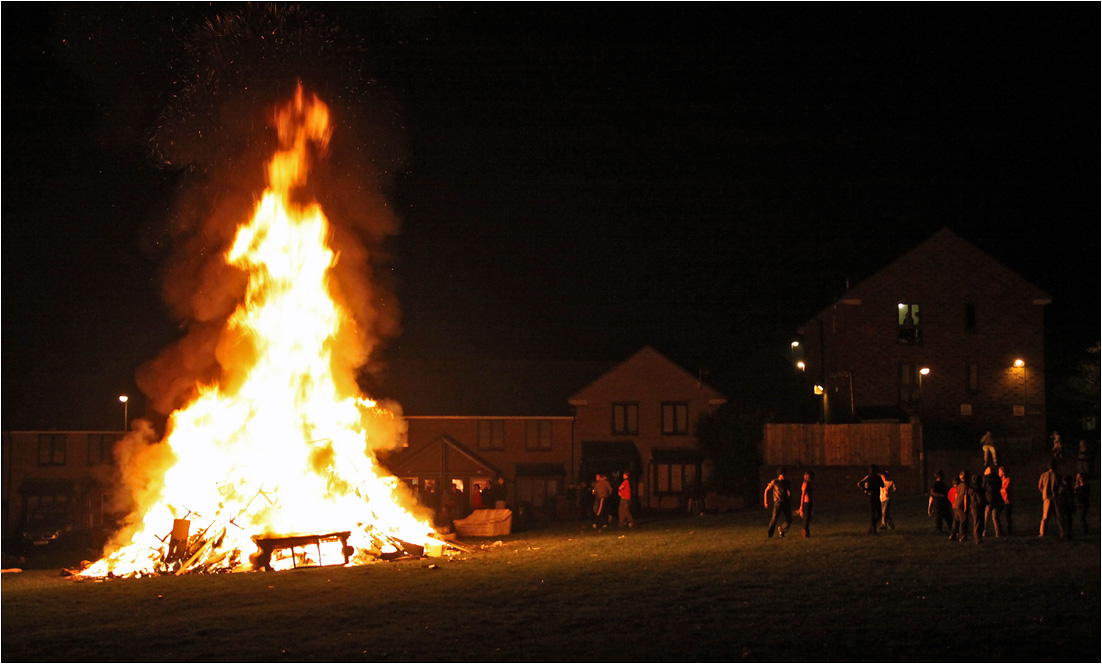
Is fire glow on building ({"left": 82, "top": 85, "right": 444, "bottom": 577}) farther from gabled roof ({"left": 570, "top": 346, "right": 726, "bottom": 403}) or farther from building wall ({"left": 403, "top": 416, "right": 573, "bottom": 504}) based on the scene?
gabled roof ({"left": 570, "top": 346, "right": 726, "bottom": 403})

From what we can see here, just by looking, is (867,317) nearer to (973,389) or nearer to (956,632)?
(973,389)

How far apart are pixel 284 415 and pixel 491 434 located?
1015 inches

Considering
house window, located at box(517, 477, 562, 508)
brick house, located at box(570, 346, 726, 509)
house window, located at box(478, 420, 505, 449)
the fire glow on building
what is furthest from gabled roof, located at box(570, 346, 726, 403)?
the fire glow on building

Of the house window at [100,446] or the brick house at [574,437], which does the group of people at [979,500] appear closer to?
the brick house at [574,437]

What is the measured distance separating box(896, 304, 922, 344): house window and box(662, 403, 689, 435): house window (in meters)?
9.86

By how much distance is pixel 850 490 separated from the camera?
119ft

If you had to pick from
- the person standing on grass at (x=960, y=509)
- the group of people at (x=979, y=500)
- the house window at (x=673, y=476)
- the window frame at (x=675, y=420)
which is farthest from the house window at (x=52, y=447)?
the person standing on grass at (x=960, y=509)

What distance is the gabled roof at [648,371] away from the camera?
50500 mm

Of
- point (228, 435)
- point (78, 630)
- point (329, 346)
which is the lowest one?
point (78, 630)

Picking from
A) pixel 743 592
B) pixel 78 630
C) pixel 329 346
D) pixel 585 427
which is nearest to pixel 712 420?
pixel 585 427

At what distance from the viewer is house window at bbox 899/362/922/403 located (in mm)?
46344

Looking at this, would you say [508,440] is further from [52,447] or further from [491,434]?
[52,447]

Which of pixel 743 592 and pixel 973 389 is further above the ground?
pixel 973 389

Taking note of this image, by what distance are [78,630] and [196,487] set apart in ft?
33.2
